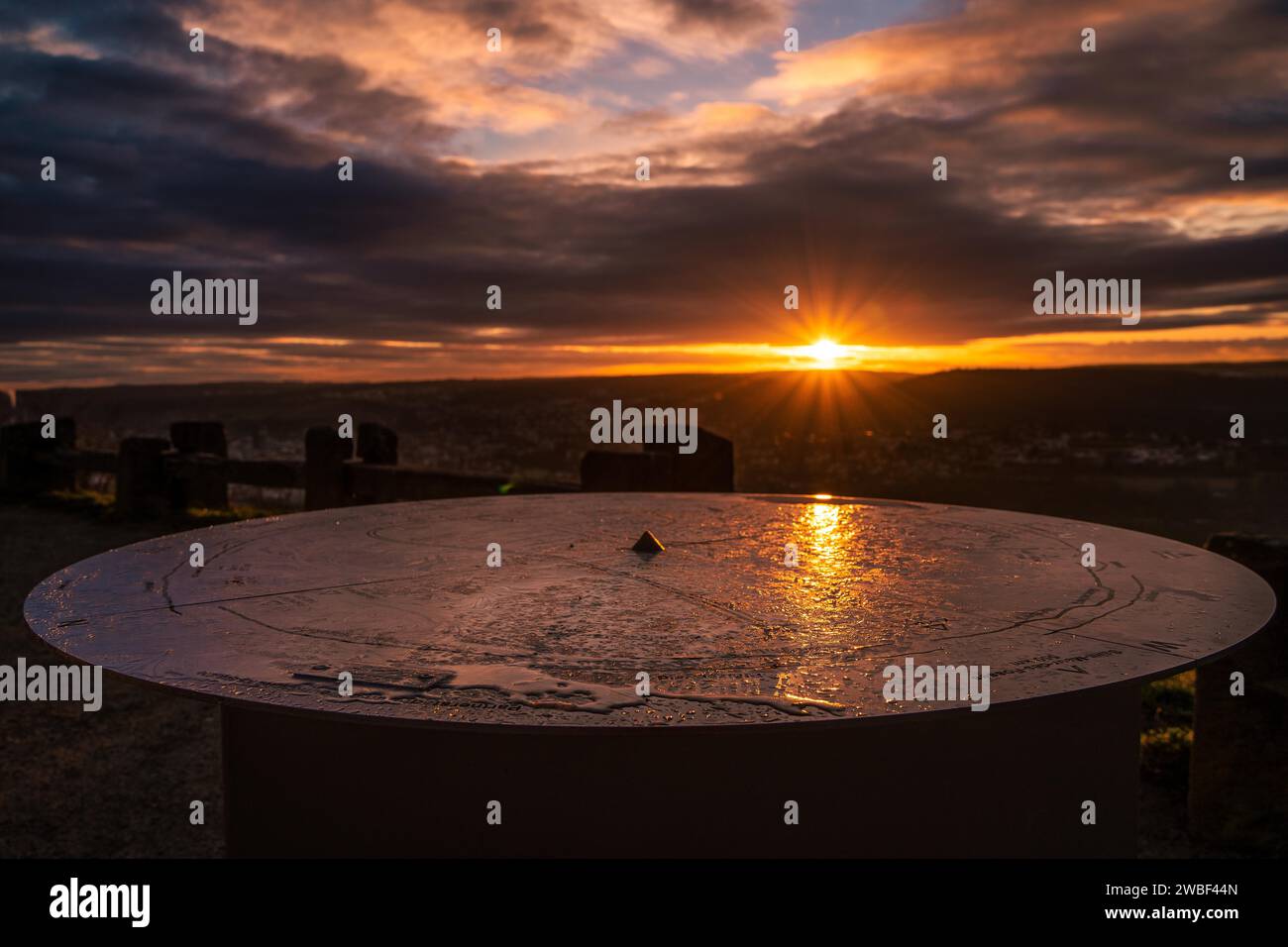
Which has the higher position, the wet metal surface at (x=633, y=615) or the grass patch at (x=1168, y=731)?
the wet metal surface at (x=633, y=615)

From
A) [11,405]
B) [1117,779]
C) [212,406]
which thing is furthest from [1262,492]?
[212,406]

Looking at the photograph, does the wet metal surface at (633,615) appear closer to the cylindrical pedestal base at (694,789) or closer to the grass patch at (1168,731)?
the cylindrical pedestal base at (694,789)

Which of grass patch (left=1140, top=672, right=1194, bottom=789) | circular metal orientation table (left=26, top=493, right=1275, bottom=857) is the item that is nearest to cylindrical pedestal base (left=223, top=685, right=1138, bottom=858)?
circular metal orientation table (left=26, top=493, right=1275, bottom=857)

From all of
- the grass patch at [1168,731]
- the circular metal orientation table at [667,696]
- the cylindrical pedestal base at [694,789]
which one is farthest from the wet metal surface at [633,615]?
the grass patch at [1168,731]

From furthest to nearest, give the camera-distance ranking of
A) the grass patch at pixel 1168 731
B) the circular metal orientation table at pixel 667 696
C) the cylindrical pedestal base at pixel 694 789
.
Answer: the grass patch at pixel 1168 731 → the cylindrical pedestal base at pixel 694 789 → the circular metal orientation table at pixel 667 696

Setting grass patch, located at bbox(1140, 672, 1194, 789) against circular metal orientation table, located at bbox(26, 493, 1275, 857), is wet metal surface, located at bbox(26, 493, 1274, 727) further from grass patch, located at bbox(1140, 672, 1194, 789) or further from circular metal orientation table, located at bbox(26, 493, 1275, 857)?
grass patch, located at bbox(1140, 672, 1194, 789)

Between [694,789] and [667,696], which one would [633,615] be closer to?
[694,789]

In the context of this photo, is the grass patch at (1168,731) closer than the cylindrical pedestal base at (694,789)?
No

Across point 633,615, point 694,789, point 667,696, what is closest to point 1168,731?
point 633,615

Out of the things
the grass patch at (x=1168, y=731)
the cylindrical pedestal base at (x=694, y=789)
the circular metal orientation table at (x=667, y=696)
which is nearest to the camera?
the circular metal orientation table at (x=667, y=696)
